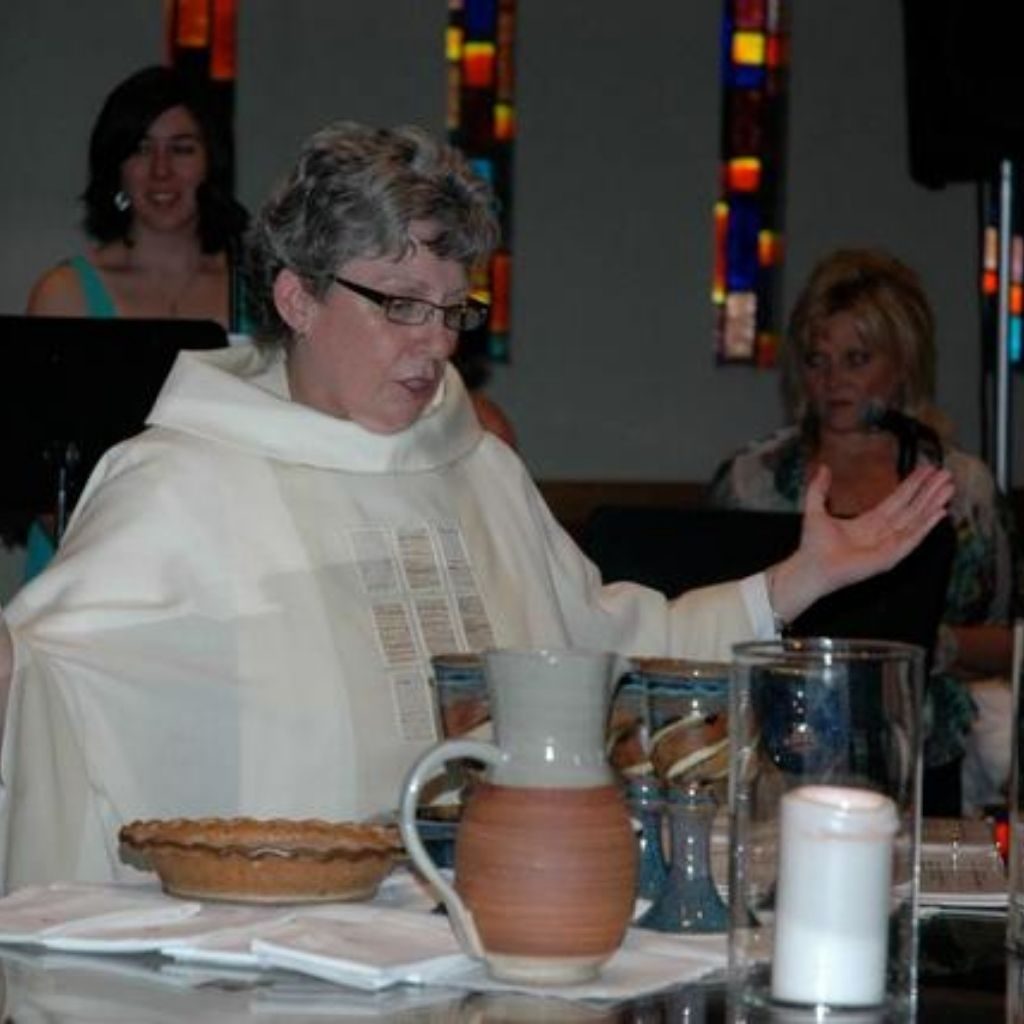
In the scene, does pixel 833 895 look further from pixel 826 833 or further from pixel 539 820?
pixel 539 820

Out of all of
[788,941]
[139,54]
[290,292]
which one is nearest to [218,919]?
[788,941]

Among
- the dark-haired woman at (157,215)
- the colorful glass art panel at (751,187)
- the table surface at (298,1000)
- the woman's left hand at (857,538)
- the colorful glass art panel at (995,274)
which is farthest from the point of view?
the colorful glass art panel at (751,187)

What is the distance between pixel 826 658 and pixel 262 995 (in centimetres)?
57

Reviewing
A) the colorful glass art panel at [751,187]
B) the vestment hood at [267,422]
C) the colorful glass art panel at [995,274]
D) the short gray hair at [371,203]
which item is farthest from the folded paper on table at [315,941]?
the colorful glass art panel at [751,187]

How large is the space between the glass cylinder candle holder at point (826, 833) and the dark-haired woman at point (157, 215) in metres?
4.39

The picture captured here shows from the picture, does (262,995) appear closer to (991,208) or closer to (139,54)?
(139,54)

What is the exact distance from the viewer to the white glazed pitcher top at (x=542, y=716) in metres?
2.48

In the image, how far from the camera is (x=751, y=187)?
987 centimetres

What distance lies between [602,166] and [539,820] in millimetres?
7158

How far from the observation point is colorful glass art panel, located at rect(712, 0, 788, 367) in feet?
32.2

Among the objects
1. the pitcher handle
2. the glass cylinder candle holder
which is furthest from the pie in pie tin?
the glass cylinder candle holder

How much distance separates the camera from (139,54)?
8.95 meters

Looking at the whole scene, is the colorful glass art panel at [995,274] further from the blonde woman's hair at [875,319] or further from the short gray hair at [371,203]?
the short gray hair at [371,203]

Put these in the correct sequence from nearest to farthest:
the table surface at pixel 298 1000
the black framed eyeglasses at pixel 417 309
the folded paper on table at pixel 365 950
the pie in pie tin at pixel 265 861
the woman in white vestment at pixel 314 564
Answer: the table surface at pixel 298 1000 < the folded paper on table at pixel 365 950 < the pie in pie tin at pixel 265 861 < the woman in white vestment at pixel 314 564 < the black framed eyeglasses at pixel 417 309
